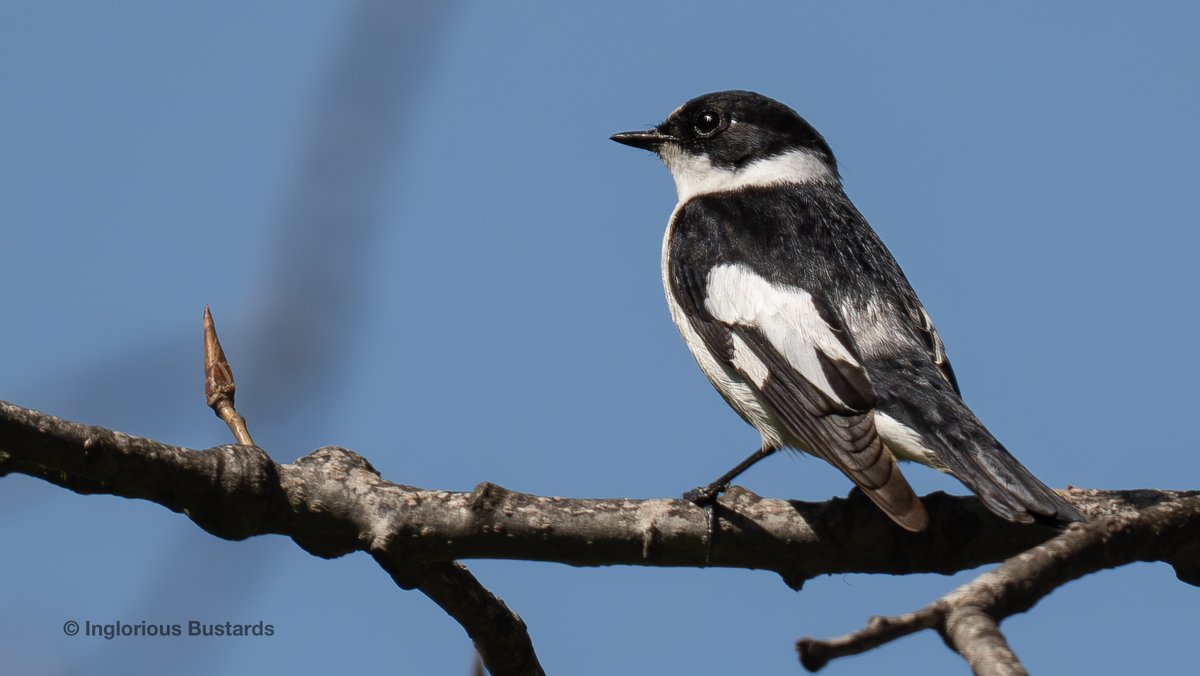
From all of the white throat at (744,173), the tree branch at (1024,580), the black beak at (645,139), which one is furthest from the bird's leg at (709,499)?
the black beak at (645,139)

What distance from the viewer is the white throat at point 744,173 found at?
6.52 metres

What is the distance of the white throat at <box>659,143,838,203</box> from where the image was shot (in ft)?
21.4

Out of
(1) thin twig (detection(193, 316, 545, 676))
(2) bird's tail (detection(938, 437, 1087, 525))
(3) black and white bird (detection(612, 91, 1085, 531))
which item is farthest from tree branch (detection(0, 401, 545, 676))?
(2) bird's tail (detection(938, 437, 1087, 525))

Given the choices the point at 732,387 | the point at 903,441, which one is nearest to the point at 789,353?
the point at 732,387

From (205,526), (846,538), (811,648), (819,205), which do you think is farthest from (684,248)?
(811,648)

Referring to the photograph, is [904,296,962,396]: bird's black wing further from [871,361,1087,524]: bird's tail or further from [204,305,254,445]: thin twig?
[204,305,254,445]: thin twig

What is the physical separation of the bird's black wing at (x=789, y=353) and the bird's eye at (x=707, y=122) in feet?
3.42

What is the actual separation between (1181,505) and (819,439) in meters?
1.16

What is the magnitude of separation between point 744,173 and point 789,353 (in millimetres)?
1986

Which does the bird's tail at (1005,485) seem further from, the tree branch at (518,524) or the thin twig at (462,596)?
the thin twig at (462,596)

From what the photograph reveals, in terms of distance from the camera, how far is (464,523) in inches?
137

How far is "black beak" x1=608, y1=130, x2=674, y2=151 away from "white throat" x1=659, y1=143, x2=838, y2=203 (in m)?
0.07

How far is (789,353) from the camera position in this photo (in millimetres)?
4828

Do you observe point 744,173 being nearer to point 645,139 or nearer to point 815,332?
point 645,139
